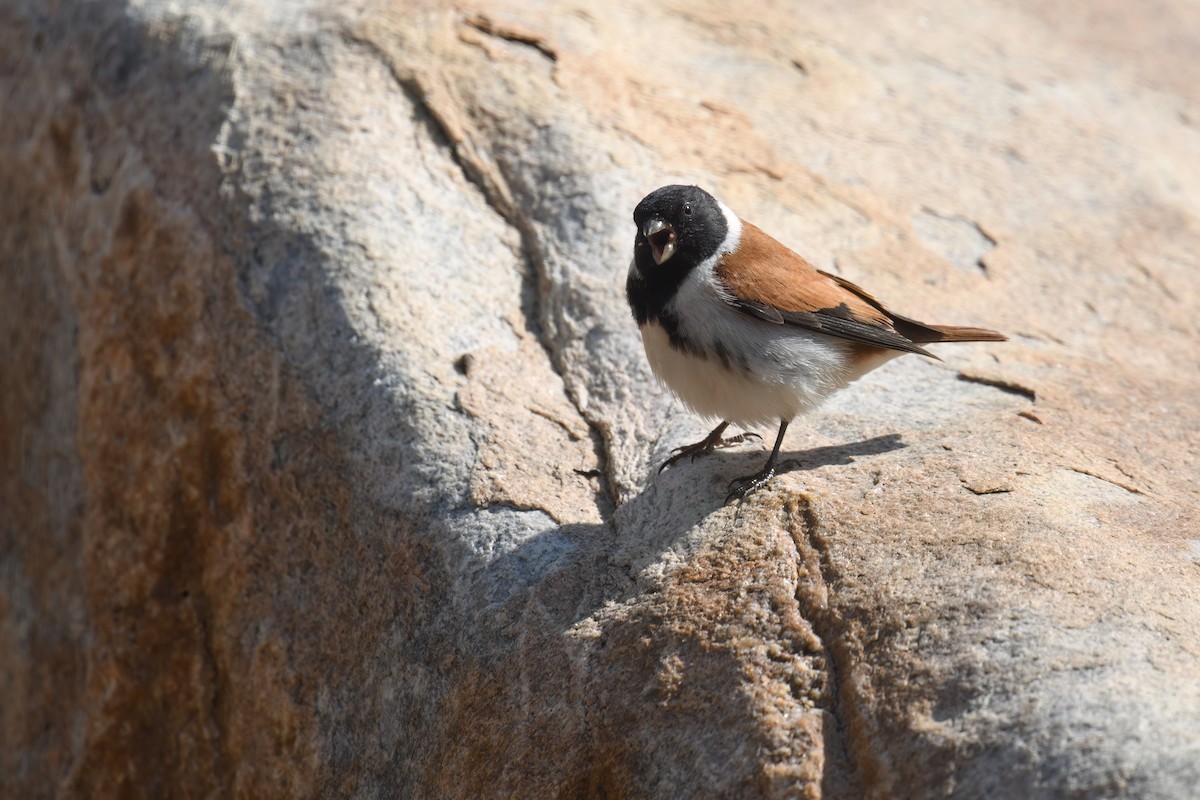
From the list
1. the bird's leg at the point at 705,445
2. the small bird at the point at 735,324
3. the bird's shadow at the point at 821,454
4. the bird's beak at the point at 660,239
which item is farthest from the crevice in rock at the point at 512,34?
the bird's shadow at the point at 821,454

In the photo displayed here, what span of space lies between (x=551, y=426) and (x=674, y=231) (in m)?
0.84

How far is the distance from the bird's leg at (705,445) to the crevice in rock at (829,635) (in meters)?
0.57

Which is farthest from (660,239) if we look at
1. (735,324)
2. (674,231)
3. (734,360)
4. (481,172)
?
(481,172)

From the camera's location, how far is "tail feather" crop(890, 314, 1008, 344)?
13.5 ft

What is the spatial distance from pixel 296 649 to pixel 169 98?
2.63 metres

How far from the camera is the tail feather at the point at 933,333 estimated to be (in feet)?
13.5

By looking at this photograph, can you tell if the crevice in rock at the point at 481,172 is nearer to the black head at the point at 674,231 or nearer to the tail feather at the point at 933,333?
the black head at the point at 674,231

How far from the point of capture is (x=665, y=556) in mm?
3404

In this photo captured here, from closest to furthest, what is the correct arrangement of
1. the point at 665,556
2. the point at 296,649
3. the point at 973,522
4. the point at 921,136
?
the point at 973,522, the point at 665,556, the point at 296,649, the point at 921,136

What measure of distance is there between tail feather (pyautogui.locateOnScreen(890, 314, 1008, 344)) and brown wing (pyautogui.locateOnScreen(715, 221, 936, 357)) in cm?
4

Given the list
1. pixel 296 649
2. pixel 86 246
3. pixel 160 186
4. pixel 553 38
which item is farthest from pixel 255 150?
pixel 296 649

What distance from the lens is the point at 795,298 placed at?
3.90m

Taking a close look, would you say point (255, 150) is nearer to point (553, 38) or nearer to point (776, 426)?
point (553, 38)

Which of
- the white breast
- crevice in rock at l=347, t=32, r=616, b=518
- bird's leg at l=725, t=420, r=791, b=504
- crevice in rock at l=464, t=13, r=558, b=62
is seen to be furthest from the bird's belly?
crevice in rock at l=464, t=13, r=558, b=62
